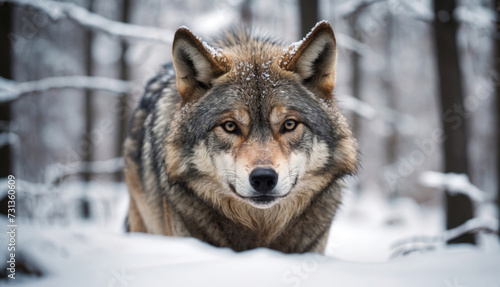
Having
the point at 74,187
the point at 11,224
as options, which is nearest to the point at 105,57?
the point at 74,187

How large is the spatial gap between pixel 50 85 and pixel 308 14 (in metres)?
4.06

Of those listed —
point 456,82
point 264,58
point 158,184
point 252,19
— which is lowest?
point 158,184

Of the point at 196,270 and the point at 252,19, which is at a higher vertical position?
the point at 252,19

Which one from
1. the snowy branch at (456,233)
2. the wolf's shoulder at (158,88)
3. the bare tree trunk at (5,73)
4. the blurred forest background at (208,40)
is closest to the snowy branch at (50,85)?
the blurred forest background at (208,40)

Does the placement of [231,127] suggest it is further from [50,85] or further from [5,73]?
[5,73]

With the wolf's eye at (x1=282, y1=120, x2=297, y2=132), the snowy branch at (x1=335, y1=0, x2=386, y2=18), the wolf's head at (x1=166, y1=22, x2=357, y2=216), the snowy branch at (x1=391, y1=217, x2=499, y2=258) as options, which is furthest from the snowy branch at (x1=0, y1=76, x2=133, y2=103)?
the snowy branch at (x1=391, y1=217, x2=499, y2=258)

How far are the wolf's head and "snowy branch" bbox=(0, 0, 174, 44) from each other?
8.15 feet

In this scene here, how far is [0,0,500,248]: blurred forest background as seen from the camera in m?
4.67

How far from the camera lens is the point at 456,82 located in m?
4.66

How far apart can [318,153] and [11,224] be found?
2318mm

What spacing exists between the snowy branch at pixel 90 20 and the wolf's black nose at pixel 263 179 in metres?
3.57

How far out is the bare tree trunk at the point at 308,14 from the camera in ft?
17.5

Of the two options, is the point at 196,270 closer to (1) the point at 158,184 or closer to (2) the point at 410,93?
(1) the point at 158,184

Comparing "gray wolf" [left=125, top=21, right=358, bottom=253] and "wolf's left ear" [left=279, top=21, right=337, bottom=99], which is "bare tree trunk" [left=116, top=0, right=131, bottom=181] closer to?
"gray wolf" [left=125, top=21, right=358, bottom=253]
